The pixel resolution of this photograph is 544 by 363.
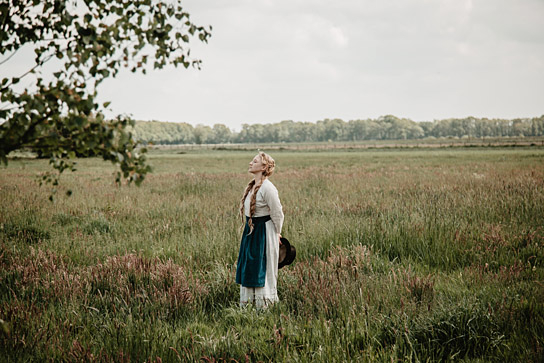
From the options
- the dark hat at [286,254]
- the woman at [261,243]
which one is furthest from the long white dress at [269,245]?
the dark hat at [286,254]

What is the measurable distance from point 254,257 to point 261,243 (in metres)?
0.20

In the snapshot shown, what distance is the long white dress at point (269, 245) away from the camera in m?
4.61

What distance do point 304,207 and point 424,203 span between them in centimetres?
329

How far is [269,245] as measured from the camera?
469 centimetres

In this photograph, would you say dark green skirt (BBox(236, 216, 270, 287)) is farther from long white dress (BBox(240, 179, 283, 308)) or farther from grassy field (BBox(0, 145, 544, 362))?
grassy field (BBox(0, 145, 544, 362))

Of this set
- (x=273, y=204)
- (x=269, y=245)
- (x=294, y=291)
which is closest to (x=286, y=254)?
(x=269, y=245)

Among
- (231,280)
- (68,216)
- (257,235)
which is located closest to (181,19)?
(257,235)

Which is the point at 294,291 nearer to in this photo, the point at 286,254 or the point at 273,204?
the point at 286,254

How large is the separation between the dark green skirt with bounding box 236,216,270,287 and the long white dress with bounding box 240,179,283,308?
6 cm

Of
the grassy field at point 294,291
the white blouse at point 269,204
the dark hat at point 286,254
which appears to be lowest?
the grassy field at point 294,291

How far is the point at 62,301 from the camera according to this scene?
4531 millimetres

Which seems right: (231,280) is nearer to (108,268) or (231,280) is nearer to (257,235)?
(257,235)

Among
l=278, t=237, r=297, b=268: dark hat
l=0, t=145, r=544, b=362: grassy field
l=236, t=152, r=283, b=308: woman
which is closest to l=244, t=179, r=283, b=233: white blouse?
l=236, t=152, r=283, b=308: woman

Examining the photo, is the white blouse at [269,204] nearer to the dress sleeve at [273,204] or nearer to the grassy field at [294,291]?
the dress sleeve at [273,204]
